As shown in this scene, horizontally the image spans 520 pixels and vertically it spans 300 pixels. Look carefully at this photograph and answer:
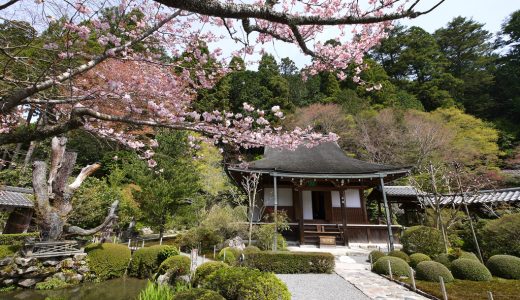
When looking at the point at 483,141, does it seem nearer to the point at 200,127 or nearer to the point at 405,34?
the point at 405,34

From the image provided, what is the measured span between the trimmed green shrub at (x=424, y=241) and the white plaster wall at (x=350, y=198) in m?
4.46

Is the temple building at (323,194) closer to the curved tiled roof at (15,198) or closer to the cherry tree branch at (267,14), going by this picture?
the cherry tree branch at (267,14)

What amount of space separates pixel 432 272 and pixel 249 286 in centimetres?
586

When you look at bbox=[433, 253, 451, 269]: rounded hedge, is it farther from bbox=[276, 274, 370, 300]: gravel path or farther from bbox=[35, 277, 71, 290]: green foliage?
bbox=[35, 277, 71, 290]: green foliage

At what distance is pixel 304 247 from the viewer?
12500mm

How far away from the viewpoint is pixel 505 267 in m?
7.75

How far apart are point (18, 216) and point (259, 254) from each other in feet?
51.6

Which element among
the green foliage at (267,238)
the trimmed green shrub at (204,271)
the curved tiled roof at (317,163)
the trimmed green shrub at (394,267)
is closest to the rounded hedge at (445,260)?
the trimmed green shrub at (394,267)

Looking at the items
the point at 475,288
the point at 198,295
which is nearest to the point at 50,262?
the point at 198,295

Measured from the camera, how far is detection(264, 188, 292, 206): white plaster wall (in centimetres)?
1467

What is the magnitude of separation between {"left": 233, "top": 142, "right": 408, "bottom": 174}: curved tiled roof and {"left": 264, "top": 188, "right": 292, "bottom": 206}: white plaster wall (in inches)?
57.5

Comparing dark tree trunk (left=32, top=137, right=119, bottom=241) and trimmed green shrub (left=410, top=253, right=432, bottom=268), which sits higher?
dark tree trunk (left=32, top=137, right=119, bottom=241)

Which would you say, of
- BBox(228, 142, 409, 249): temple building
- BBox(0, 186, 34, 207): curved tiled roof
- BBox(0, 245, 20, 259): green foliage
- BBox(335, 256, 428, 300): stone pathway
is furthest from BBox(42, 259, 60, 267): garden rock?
BBox(335, 256, 428, 300): stone pathway

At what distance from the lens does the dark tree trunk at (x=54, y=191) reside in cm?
952
